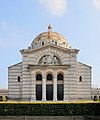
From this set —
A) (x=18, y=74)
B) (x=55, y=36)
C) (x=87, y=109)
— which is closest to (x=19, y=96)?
(x=18, y=74)

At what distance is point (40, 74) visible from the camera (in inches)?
1748

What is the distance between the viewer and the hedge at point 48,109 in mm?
30516

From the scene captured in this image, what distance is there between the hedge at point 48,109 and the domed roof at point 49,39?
70.8 feet

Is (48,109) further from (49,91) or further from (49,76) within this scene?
(49,76)

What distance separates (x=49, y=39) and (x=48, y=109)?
2248 cm

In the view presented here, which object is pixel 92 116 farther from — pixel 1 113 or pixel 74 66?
pixel 74 66

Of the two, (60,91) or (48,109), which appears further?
(60,91)

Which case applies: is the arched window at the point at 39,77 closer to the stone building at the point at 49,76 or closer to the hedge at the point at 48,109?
the stone building at the point at 49,76

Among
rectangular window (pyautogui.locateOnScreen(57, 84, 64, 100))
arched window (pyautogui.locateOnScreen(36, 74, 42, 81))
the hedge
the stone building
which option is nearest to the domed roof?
the stone building

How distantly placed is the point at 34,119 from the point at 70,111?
377cm

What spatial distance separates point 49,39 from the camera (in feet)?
169

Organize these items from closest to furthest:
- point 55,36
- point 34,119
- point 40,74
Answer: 1. point 34,119
2. point 40,74
3. point 55,36

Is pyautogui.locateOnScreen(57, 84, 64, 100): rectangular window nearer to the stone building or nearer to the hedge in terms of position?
the stone building

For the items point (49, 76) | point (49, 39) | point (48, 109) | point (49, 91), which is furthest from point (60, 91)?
point (48, 109)
